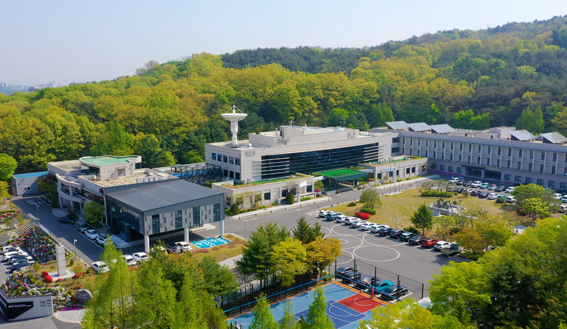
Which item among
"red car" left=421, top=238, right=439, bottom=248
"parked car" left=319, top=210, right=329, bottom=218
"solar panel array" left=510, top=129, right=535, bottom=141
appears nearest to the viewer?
"red car" left=421, top=238, right=439, bottom=248

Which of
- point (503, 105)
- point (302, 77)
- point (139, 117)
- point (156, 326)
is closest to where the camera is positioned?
point (156, 326)

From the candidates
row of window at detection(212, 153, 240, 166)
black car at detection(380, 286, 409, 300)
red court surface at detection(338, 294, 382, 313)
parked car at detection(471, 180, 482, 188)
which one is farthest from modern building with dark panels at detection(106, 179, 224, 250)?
parked car at detection(471, 180, 482, 188)

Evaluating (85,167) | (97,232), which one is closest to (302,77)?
(85,167)

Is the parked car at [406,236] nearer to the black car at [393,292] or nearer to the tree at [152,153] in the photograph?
the black car at [393,292]

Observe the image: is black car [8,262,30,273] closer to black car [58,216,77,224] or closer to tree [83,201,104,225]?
tree [83,201,104,225]

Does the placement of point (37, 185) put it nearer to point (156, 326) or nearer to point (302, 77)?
point (156, 326)

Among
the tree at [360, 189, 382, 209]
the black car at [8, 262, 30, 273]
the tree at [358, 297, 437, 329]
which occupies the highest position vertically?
the tree at [358, 297, 437, 329]
